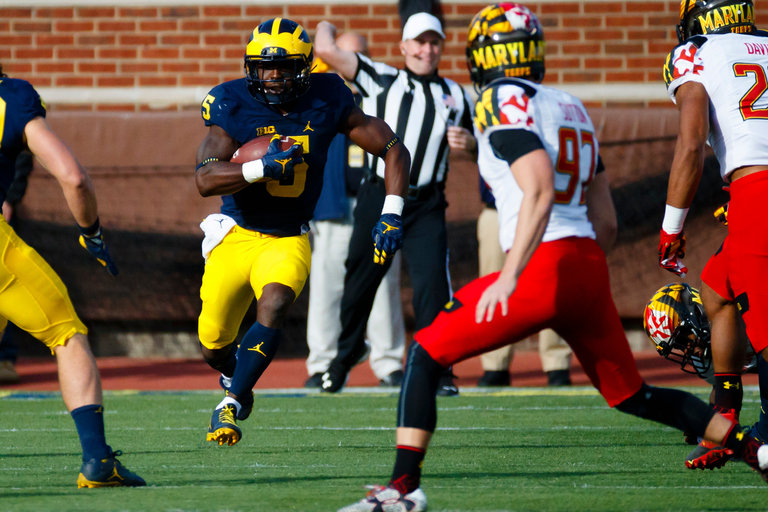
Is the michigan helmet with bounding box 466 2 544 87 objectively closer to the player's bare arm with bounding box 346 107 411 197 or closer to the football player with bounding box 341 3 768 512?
the football player with bounding box 341 3 768 512

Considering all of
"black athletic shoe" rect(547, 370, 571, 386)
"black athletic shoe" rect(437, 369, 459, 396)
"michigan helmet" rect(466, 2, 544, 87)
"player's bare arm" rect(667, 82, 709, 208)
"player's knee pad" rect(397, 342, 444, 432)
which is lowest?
"black athletic shoe" rect(547, 370, 571, 386)

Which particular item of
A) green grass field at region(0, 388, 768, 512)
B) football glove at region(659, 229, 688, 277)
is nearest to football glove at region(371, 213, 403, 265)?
green grass field at region(0, 388, 768, 512)

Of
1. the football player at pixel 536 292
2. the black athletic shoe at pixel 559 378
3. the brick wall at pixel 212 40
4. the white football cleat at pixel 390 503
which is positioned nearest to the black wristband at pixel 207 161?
the football player at pixel 536 292

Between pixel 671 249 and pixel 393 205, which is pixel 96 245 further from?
pixel 671 249

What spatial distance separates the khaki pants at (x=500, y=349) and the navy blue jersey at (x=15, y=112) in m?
4.46

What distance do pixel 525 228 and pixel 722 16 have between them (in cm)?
170

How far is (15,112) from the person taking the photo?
13.7 feet

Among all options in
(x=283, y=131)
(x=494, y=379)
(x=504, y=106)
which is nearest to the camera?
(x=504, y=106)

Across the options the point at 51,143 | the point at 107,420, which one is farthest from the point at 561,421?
the point at 51,143

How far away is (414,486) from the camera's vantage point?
3674 millimetres

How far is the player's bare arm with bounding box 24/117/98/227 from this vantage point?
4105 millimetres

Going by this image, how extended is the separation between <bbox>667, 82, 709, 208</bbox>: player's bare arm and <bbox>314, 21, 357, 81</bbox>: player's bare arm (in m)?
3.30

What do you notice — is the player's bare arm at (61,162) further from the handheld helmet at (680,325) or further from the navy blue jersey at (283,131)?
the handheld helmet at (680,325)

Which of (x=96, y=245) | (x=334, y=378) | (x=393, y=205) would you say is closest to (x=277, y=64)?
(x=393, y=205)
